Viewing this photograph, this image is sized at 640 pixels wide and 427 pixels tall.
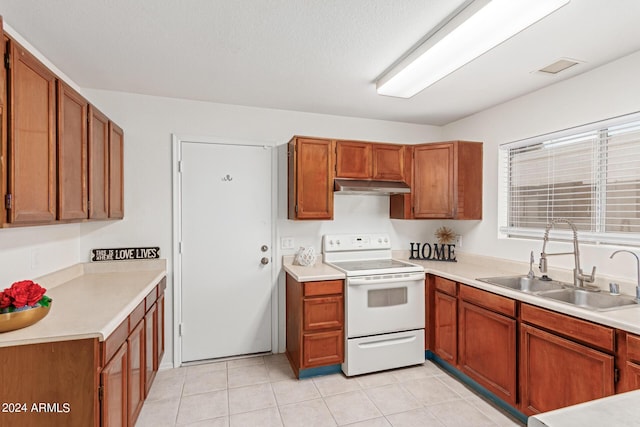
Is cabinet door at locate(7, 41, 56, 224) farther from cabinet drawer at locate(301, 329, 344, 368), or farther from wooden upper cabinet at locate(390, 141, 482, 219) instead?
wooden upper cabinet at locate(390, 141, 482, 219)

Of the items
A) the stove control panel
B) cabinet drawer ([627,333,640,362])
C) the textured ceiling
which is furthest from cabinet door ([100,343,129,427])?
cabinet drawer ([627,333,640,362])

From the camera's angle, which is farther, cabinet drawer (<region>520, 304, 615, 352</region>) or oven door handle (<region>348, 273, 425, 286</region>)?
oven door handle (<region>348, 273, 425, 286</region>)

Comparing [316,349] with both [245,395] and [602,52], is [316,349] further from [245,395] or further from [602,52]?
[602,52]

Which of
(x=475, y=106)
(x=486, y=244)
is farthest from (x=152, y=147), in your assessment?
(x=486, y=244)

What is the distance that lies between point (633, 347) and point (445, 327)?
4.64ft

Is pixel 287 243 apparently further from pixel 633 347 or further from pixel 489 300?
pixel 633 347

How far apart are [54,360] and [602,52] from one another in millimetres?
3405

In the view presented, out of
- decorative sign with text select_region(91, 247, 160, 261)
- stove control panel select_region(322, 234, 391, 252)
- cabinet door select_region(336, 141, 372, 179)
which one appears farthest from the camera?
stove control panel select_region(322, 234, 391, 252)

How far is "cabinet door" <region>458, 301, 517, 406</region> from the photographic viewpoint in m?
2.19

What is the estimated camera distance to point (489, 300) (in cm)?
235

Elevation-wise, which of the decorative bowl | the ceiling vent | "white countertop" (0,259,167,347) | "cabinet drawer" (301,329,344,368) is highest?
the ceiling vent

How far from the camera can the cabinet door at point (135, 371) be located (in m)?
1.81

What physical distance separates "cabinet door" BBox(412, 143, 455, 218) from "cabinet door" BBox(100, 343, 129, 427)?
2.68 metres

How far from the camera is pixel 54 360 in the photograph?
1.36 m
